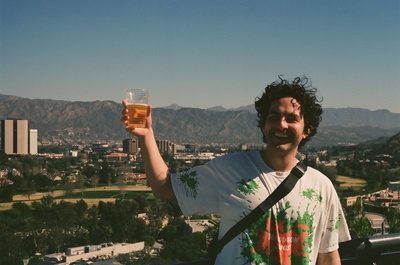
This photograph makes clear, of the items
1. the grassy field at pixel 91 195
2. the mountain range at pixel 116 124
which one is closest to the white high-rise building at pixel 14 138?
the grassy field at pixel 91 195

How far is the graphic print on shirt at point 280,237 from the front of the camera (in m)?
1.26

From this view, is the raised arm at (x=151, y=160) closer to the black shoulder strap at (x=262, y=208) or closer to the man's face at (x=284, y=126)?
the black shoulder strap at (x=262, y=208)

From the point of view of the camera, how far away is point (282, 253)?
1.29 meters

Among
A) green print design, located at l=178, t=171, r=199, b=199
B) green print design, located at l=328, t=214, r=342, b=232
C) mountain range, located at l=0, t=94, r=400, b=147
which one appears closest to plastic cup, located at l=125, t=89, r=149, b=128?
green print design, located at l=178, t=171, r=199, b=199

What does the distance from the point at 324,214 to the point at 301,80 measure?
40cm

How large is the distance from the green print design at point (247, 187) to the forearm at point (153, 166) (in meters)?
0.18

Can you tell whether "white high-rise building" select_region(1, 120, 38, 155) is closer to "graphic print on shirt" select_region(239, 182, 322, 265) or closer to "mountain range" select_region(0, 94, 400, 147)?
"mountain range" select_region(0, 94, 400, 147)

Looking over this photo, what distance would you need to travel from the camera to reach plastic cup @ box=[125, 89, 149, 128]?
1300mm

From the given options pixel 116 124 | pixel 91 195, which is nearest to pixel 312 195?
pixel 91 195

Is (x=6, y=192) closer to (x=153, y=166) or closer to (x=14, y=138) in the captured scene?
(x=14, y=138)

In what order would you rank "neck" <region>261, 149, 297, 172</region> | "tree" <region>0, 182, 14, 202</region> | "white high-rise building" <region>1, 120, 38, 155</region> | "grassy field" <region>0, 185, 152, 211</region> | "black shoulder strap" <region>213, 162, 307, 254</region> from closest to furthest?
"black shoulder strap" <region>213, 162, 307, 254</region> → "neck" <region>261, 149, 297, 172</region> → "tree" <region>0, 182, 14, 202</region> → "grassy field" <region>0, 185, 152, 211</region> → "white high-rise building" <region>1, 120, 38, 155</region>

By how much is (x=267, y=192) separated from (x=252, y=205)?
57 mm

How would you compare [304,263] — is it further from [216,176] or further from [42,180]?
[42,180]

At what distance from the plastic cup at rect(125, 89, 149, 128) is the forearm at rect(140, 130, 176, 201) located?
0.04 m
